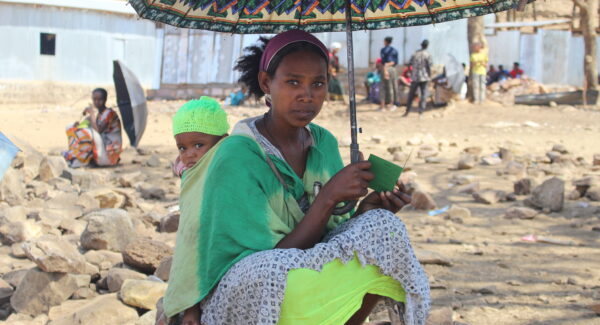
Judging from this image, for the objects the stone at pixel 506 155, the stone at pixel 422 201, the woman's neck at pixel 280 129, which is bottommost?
the stone at pixel 422 201

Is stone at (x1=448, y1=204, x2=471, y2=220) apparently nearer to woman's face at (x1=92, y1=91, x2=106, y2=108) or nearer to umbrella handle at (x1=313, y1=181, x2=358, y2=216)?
umbrella handle at (x1=313, y1=181, x2=358, y2=216)

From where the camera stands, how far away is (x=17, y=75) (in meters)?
20.5

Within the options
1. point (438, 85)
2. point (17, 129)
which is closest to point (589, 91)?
point (438, 85)

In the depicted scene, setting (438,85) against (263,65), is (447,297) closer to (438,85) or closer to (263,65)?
(263,65)

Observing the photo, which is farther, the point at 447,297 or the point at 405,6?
the point at 447,297

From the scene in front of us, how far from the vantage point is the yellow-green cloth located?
83.4 inches

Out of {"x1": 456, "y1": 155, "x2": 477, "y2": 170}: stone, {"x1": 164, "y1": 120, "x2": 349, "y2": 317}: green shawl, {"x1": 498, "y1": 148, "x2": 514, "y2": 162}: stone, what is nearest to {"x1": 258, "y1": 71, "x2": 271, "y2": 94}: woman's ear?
{"x1": 164, "y1": 120, "x2": 349, "y2": 317}: green shawl

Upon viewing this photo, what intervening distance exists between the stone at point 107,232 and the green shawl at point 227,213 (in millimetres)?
2484

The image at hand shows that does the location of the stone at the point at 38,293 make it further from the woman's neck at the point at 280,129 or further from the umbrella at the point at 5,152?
the woman's neck at the point at 280,129

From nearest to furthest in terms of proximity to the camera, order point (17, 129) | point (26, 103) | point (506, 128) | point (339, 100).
Result: point (506, 128), point (17, 129), point (339, 100), point (26, 103)

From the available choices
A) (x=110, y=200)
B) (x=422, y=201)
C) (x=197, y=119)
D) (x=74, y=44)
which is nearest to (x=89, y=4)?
(x=74, y=44)

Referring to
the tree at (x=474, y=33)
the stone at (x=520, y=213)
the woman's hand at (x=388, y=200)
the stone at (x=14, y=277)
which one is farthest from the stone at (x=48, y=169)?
the tree at (x=474, y=33)

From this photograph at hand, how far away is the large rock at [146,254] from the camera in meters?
4.18

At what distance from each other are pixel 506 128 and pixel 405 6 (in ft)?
32.6
